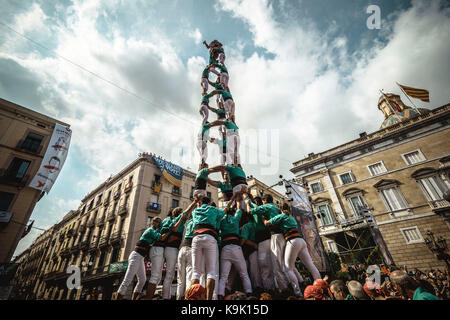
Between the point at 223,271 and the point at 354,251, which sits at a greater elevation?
the point at 354,251

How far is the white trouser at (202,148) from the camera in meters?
6.23

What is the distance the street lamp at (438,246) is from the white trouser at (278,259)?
1924cm

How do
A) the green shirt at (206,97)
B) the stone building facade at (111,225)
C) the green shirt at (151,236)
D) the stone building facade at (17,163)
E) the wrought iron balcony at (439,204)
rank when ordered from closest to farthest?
the green shirt at (151,236) → the green shirt at (206,97) → the stone building facade at (17,163) → the wrought iron balcony at (439,204) → the stone building facade at (111,225)

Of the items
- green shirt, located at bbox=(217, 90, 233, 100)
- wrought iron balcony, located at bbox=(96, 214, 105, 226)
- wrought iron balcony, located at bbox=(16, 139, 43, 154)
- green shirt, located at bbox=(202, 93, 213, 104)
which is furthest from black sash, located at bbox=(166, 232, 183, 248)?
wrought iron balcony, located at bbox=(96, 214, 105, 226)

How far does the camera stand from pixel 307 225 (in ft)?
41.1

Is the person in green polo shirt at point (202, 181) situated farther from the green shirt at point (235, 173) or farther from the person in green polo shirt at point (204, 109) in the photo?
the person in green polo shirt at point (204, 109)

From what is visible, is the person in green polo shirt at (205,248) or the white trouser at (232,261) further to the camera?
the white trouser at (232,261)

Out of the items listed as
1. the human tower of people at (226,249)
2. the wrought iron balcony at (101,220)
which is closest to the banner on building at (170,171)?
the wrought iron balcony at (101,220)

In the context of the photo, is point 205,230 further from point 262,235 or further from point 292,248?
point 292,248

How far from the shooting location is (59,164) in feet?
56.6
